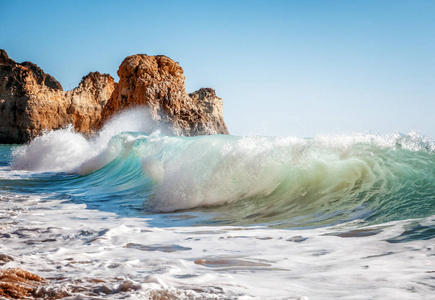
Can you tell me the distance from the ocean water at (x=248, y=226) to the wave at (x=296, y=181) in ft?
0.07

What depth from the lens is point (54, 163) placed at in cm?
1612

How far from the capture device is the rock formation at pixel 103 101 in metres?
25.8

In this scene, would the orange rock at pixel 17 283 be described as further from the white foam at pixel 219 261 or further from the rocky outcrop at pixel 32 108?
the rocky outcrop at pixel 32 108

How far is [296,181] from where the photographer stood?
6129mm

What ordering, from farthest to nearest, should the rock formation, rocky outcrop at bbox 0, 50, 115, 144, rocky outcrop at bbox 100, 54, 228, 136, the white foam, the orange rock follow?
1. rocky outcrop at bbox 0, 50, 115, 144
2. the rock formation
3. rocky outcrop at bbox 100, 54, 228, 136
4. the white foam
5. the orange rock

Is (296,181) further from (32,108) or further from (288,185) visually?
(32,108)

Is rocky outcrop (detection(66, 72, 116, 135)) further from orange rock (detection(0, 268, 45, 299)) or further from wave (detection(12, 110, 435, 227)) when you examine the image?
orange rock (detection(0, 268, 45, 299))

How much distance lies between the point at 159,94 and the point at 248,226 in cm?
2287

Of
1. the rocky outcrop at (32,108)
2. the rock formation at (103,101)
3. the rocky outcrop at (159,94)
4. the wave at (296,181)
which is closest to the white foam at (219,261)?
the wave at (296,181)

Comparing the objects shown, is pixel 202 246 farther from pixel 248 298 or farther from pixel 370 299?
pixel 370 299

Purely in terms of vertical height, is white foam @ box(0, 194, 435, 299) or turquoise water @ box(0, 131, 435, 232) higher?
turquoise water @ box(0, 131, 435, 232)

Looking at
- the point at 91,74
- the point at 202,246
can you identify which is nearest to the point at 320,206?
the point at 202,246

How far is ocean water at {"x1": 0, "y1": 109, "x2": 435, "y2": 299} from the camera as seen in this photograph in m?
2.33

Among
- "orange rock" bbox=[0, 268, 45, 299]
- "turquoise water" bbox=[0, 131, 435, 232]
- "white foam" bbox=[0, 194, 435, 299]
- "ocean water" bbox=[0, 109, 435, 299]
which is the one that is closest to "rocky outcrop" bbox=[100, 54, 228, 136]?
"ocean water" bbox=[0, 109, 435, 299]
